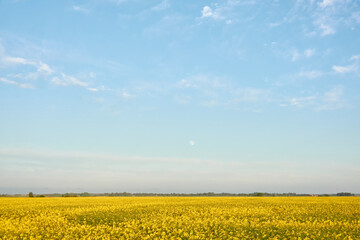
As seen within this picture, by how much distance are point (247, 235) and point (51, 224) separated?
14.5 metres

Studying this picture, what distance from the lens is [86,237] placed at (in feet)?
58.4

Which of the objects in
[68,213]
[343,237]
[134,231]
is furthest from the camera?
[68,213]

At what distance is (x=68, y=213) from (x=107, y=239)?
15475 mm

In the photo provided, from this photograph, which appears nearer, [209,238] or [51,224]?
[209,238]

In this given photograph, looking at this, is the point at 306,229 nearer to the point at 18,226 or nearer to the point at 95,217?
the point at 95,217

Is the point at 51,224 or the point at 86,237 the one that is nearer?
the point at 86,237

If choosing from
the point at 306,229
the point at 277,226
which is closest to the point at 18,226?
the point at 277,226

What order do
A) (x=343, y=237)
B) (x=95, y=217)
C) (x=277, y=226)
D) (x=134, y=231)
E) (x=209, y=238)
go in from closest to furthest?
(x=209, y=238) → (x=343, y=237) → (x=134, y=231) → (x=277, y=226) → (x=95, y=217)

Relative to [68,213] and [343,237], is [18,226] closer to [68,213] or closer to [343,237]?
[68,213]

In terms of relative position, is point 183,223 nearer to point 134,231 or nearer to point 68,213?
point 134,231

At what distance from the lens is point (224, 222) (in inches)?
874

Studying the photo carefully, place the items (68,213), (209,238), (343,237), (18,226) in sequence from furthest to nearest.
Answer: (68,213) → (18,226) → (343,237) → (209,238)

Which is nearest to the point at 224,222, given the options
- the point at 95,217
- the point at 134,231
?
the point at 134,231

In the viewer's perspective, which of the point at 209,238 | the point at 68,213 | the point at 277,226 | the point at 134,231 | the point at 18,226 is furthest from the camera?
the point at 68,213
